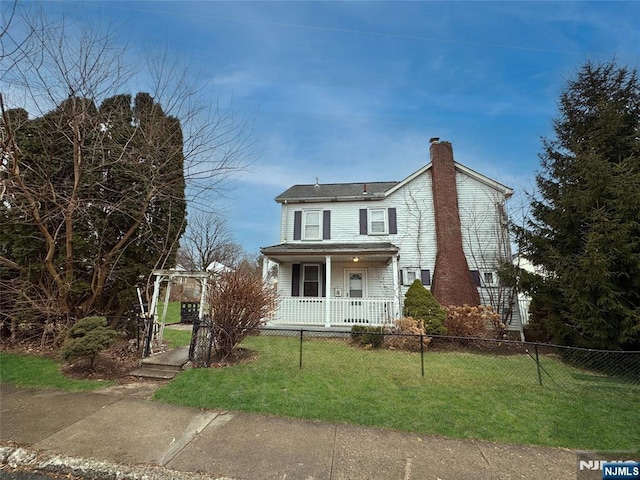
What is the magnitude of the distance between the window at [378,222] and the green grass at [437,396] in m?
7.42

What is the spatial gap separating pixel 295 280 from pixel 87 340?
839 centimetres

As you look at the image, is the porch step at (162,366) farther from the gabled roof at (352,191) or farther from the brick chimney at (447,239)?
the brick chimney at (447,239)

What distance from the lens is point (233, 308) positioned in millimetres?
7051

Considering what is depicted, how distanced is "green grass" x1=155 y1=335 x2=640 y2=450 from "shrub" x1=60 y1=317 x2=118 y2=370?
73.6 inches

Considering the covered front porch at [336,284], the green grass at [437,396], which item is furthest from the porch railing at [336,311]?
the green grass at [437,396]

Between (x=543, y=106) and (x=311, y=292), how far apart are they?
12.0 meters

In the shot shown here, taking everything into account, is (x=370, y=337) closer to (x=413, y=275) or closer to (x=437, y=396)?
(x=437, y=396)

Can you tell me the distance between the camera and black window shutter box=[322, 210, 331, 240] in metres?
14.3

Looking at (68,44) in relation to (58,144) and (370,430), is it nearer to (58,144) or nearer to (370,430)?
(58,144)

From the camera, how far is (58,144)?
8492 millimetres

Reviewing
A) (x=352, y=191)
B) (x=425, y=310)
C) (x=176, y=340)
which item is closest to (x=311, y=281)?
(x=352, y=191)

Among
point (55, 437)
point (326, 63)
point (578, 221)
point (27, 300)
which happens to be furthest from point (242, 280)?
point (578, 221)

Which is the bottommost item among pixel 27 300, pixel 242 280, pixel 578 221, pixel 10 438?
pixel 10 438

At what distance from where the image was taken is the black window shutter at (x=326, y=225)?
14.3 m
